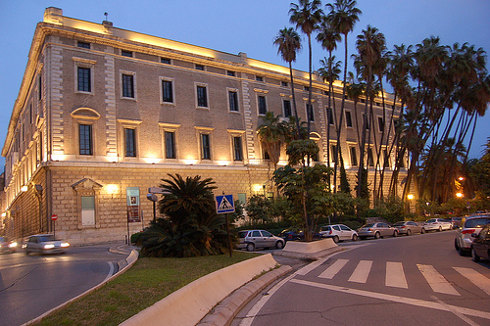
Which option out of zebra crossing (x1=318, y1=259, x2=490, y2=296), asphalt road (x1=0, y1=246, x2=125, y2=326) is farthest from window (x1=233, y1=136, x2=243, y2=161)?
zebra crossing (x1=318, y1=259, x2=490, y2=296)

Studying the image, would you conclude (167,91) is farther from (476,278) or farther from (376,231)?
(476,278)

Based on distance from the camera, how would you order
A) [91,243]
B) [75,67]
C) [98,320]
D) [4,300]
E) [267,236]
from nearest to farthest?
[98,320], [4,300], [267,236], [91,243], [75,67]

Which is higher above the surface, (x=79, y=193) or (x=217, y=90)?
(x=217, y=90)

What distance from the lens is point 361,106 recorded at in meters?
60.5

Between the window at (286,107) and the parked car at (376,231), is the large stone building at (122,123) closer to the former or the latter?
the window at (286,107)

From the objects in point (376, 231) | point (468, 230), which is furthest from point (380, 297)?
point (376, 231)

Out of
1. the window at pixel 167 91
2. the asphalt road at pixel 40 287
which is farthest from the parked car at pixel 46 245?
the window at pixel 167 91

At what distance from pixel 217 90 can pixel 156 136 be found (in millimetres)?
9443

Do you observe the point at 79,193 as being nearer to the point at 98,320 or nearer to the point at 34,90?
the point at 34,90

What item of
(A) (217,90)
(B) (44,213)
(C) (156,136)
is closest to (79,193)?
(B) (44,213)

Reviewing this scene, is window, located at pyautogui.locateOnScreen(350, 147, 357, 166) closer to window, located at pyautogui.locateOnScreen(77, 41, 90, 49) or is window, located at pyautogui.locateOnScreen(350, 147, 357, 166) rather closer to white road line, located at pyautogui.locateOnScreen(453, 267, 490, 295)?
window, located at pyautogui.locateOnScreen(77, 41, 90, 49)

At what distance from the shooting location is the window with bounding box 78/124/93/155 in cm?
3362

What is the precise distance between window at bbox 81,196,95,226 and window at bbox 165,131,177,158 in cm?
855

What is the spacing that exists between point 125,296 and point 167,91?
1344 inches
